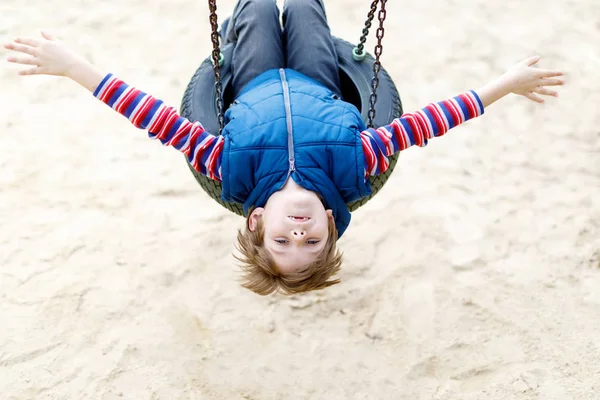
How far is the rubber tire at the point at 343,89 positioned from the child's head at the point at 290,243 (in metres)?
0.12

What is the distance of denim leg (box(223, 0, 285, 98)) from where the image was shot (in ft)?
5.42

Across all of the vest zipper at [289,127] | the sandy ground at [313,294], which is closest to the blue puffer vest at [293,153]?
the vest zipper at [289,127]

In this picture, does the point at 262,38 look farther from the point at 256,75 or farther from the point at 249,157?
the point at 249,157

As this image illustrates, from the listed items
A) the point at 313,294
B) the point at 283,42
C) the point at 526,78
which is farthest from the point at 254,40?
the point at 313,294

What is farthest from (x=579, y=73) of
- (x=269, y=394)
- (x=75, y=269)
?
(x=75, y=269)

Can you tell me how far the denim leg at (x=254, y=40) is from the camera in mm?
1652

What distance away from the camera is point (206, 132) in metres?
1.42

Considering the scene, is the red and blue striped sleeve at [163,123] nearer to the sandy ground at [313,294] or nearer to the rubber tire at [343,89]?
the rubber tire at [343,89]

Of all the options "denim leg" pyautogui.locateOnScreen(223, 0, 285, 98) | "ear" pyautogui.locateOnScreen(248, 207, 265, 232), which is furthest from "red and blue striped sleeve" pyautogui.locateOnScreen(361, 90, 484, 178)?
"denim leg" pyautogui.locateOnScreen(223, 0, 285, 98)

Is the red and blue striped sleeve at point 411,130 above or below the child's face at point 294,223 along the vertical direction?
above

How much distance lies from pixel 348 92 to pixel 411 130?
0.40 m

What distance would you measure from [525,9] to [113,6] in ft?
6.47

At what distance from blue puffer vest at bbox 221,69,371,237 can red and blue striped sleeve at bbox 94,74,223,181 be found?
36 millimetres

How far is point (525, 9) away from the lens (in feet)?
10.5
